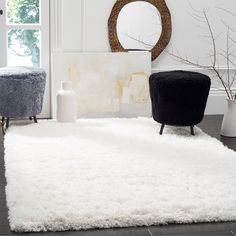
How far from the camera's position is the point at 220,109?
17.2 feet

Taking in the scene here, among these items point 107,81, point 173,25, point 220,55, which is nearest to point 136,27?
point 173,25

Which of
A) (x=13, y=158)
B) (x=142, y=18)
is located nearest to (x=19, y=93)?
(x=13, y=158)

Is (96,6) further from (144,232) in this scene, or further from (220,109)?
(144,232)

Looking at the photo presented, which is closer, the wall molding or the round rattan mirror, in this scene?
the wall molding

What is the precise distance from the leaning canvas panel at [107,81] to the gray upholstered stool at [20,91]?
395mm

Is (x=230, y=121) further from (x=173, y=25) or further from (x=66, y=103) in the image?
(x=66, y=103)

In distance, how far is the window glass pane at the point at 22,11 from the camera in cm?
477

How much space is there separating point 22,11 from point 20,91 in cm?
83

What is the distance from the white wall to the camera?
15.9ft

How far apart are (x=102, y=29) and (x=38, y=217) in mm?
2636

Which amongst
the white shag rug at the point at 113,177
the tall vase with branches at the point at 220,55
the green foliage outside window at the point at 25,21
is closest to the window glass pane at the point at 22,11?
the green foliage outside window at the point at 25,21

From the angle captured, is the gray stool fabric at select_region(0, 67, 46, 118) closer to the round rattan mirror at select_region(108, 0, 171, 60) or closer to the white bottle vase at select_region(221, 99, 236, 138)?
the round rattan mirror at select_region(108, 0, 171, 60)

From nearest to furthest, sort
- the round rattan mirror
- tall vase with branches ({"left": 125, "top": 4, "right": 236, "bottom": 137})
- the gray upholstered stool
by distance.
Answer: the gray upholstered stool → the round rattan mirror → tall vase with branches ({"left": 125, "top": 4, "right": 236, "bottom": 137})

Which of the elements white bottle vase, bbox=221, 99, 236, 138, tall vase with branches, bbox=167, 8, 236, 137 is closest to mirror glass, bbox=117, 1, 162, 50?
tall vase with branches, bbox=167, 8, 236, 137
